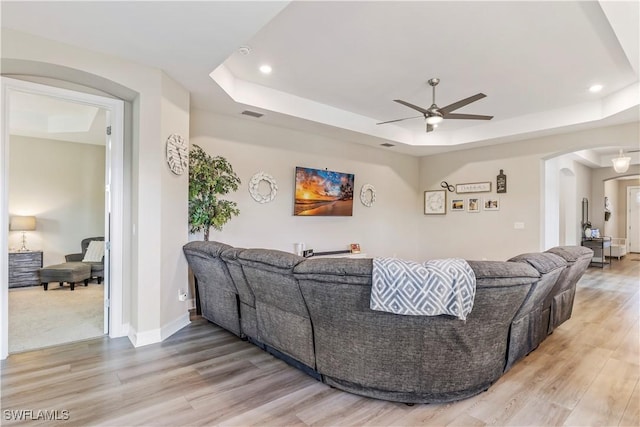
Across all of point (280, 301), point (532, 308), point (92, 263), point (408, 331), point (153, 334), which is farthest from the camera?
point (92, 263)

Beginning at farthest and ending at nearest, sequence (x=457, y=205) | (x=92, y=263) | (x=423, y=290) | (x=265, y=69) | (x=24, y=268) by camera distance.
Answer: (x=457, y=205) → (x=92, y=263) → (x=24, y=268) → (x=265, y=69) → (x=423, y=290)

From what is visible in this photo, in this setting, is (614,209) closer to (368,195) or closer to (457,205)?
(457,205)

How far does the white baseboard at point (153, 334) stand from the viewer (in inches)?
121

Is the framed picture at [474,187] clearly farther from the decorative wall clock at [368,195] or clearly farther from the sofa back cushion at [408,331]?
the sofa back cushion at [408,331]

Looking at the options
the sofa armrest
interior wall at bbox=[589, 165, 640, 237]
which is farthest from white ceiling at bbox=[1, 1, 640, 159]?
interior wall at bbox=[589, 165, 640, 237]

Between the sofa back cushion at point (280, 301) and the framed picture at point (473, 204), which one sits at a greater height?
the framed picture at point (473, 204)

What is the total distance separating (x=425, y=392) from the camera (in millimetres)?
2113

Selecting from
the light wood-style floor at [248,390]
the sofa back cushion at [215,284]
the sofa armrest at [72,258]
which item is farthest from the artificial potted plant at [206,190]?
the sofa armrest at [72,258]

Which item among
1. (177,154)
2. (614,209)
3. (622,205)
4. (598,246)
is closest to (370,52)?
(177,154)

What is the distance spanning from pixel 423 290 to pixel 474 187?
544 cm

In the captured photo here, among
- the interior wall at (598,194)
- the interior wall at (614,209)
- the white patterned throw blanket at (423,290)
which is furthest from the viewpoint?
the interior wall at (614,209)

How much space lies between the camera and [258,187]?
15.9 feet

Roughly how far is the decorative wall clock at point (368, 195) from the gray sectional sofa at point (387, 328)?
3.93 m

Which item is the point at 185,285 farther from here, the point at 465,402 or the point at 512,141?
the point at 512,141
